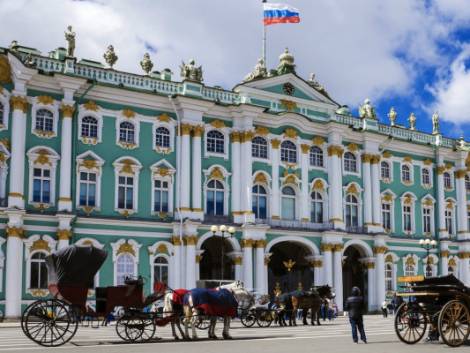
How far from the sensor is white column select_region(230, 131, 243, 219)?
41.6 meters

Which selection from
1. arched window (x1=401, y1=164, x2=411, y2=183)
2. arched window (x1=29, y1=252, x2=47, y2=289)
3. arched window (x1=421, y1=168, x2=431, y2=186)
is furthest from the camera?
arched window (x1=421, y1=168, x2=431, y2=186)

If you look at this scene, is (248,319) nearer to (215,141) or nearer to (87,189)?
(87,189)

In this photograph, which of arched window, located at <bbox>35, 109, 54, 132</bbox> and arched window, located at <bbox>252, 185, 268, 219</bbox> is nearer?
arched window, located at <bbox>35, 109, 54, 132</bbox>

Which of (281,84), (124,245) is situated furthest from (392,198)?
(124,245)

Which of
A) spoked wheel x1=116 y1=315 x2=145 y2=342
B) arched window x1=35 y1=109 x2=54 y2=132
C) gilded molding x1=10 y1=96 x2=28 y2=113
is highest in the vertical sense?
gilded molding x1=10 y1=96 x2=28 y2=113

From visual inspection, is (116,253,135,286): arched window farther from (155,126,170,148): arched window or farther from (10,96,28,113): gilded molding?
(10,96,28,113): gilded molding

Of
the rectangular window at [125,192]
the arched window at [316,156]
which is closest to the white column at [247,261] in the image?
the rectangular window at [125,192]

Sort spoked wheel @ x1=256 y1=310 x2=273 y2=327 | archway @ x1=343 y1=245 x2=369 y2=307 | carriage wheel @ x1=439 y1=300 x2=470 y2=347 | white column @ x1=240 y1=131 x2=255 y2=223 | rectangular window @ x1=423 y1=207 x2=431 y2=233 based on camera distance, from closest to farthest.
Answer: carriage wheel @ x1=439 y1=300 x2=470 y2=347 → spoked wheel @ x1=256 y1=310 x2=273 y2=327 → white column @ x1=240 y1=131 x2=255 y2=223 → archway @ x1=343 y1=245 x2=369 y2=307 → rectangular window @ x1=423 y1=207 x2=431 y2=233

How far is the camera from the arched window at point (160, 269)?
38966 mm

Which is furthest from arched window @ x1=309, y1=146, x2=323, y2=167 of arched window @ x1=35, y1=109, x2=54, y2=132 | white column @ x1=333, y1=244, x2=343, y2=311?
arched window @ x1=35, y1=109, x2=54, y2=132

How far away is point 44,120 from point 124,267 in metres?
9.04

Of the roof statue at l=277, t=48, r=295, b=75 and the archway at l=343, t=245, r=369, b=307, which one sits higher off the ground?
the roof statue at l=277, t=48, r=295, b=75

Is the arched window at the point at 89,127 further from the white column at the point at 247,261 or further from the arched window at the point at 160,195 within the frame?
the white column at the point at 247,261

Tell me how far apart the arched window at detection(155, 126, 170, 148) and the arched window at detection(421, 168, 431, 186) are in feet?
71.0
